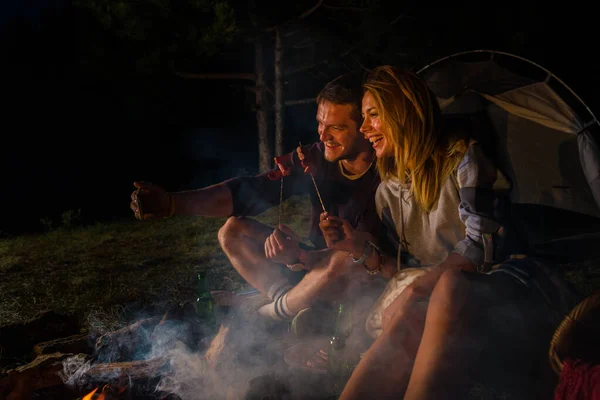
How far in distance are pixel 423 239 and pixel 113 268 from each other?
3925 mm

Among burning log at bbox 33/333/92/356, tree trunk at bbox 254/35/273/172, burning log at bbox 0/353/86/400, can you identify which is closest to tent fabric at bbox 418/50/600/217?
tree trunk at bbox 254/35/273/172

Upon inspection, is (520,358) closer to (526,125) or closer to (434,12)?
(526,125)

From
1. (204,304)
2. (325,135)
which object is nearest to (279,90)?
(325,135)

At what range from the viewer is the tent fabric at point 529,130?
15.7 feet

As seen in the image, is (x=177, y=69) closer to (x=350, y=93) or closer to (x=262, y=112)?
(x=262, y=112)

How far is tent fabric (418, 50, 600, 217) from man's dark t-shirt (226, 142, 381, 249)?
2.67 metres

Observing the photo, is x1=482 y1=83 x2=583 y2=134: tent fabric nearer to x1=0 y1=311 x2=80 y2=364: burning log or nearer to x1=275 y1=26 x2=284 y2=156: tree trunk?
x1=275 y1=26 x2=284 y2=156: tree trunk

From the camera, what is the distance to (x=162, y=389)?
2.42 metres

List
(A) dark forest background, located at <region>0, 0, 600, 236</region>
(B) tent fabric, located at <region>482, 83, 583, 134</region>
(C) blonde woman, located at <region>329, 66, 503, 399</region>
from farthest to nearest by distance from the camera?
(A) dark forest background, located at <region>0, 0, 600, 236</region>
(B) tent fabric, located at <region>482, 83, 583, 134</region>
(C) blonde woman, located at <region>329, 66, 503, 399</region>

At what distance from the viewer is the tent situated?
4.81 metres

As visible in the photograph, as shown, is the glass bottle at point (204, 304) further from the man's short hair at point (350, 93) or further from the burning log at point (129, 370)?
the man's short hair at point (350, 93)

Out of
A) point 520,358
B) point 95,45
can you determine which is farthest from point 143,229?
point 520,358

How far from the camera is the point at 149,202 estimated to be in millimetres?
2590

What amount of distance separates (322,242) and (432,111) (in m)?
1.24
